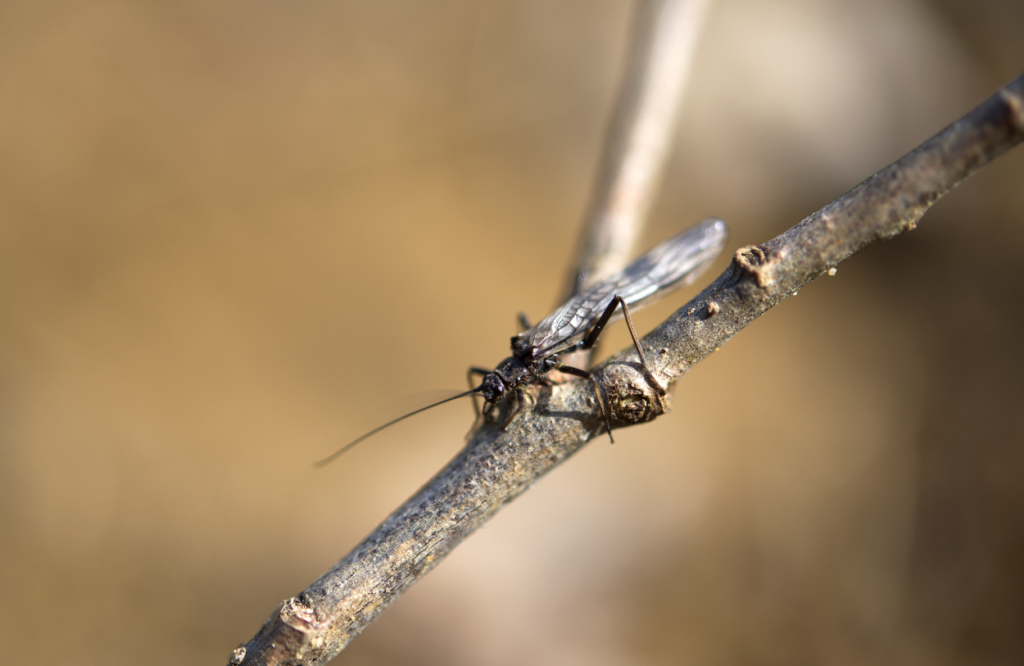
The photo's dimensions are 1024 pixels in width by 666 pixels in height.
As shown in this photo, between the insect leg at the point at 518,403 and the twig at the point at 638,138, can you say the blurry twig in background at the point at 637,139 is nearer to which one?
the twig at the point at 638,138

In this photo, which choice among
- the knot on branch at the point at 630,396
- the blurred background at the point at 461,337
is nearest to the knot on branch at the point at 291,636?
the knot on branch at the point at 630,396

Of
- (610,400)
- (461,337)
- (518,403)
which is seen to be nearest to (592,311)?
(518,403)

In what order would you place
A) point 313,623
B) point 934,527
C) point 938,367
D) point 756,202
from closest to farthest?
point 313,623, point 934,527, point 938,367, point 756,202

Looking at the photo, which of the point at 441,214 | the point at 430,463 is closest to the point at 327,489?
the point at 430,463

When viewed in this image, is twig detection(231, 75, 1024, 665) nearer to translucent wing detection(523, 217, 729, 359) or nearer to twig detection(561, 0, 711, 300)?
translucent wing detection(523, 217, 729, 359)

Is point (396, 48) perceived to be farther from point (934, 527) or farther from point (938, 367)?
point (934, 527)

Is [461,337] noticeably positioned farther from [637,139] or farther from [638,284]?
[638,284]

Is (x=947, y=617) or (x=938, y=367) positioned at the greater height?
(x=938, y=367)
